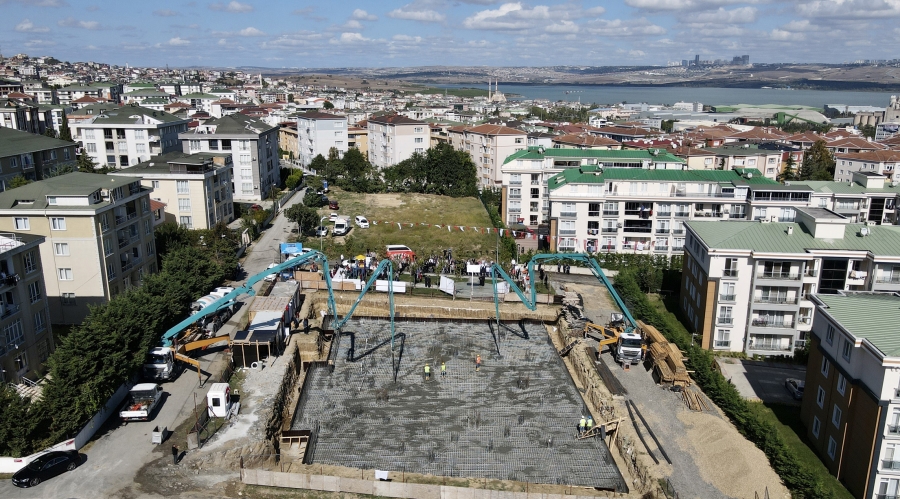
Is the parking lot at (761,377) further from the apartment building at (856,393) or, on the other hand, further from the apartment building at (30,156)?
the apartment building at (30,156)

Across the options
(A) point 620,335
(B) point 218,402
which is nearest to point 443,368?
(A) point 620,335

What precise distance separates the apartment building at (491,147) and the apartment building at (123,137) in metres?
23.0

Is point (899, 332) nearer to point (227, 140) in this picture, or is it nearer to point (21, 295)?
point (21, 295)

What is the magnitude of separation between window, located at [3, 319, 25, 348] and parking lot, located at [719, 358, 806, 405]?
A: 69.9 feet

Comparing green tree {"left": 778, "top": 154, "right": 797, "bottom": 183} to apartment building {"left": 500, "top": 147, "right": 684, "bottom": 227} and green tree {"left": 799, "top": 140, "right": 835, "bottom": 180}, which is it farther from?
apartment building {"left": 500, "top": 147, "right": 684, "bottom": 227}

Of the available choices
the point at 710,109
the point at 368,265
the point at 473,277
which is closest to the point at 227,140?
the point at 368,265

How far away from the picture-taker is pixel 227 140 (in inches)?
1737

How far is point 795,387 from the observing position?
20531 mm

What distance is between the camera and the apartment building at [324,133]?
5844 cm

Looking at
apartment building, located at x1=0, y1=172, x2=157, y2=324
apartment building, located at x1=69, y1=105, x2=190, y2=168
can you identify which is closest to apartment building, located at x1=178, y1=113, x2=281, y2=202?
apartment building, located at x1=69, y1=105, x2=190, y2=168

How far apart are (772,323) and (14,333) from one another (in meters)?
23.9

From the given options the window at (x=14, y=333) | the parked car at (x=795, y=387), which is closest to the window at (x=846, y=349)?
the parked car at (x=795, y=387)

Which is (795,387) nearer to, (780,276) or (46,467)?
(780,276)

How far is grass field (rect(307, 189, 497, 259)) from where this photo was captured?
34.3 m
